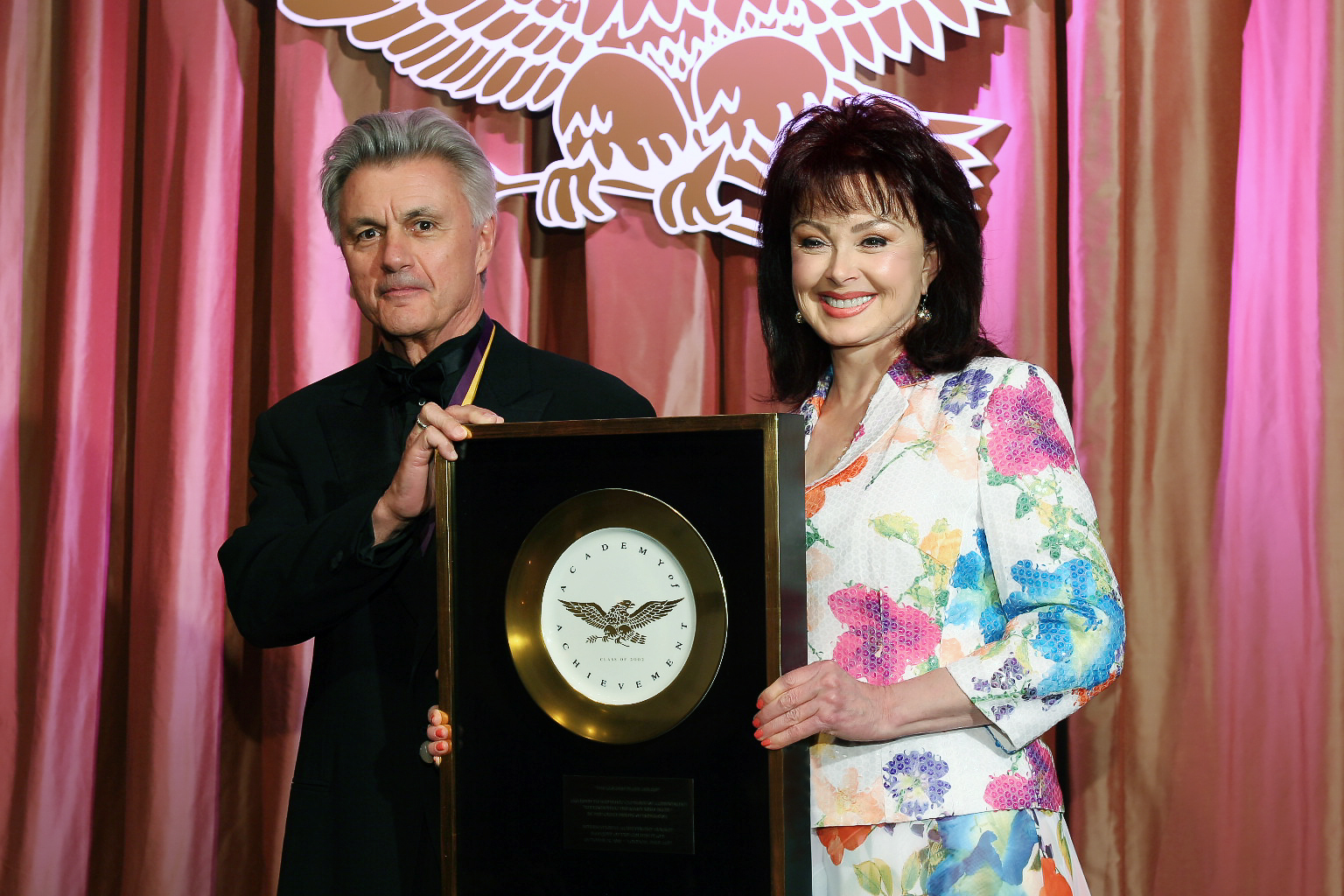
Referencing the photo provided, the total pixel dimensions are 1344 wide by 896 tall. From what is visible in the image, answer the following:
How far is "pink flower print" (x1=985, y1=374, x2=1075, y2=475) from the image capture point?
1.21 m

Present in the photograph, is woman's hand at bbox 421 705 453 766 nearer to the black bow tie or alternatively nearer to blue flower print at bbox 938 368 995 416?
the black bow tie

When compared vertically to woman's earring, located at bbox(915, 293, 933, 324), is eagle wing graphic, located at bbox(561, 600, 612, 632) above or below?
below

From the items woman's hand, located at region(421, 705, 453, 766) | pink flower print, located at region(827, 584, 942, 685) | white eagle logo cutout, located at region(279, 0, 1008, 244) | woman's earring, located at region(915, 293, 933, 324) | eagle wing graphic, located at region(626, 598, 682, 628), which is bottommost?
woman's hand, located at region(421, 705, 453, 766)

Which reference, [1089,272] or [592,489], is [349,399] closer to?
[592,489]

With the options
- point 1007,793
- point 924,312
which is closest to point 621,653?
point 1007,793

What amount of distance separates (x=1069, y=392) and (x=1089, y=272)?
220mm

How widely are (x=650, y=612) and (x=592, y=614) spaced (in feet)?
0.20

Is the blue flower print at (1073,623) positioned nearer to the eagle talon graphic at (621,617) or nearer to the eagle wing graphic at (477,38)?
the eagle talon graphic at (621,617)

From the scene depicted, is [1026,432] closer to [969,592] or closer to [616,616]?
[969,592]

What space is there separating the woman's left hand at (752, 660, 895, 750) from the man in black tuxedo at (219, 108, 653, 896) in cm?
41

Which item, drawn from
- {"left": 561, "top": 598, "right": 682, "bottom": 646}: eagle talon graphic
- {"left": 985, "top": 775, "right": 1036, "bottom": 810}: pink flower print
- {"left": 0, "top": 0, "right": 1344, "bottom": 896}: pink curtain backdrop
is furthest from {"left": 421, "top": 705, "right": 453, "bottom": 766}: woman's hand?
{"left": 0, "top": 0, "right": 1344, "bottom": 896}: pink curtain backdrop

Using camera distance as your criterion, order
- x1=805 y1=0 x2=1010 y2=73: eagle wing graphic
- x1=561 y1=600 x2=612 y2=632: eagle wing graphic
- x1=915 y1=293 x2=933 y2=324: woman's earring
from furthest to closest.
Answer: x1=805 y1=0 x2=1010 y2=73: eagle wing graphic, x1=915 y1=293 x2=933 y2=324: woman's earring, x1=561 y1=600 x2=612 y2=632: eagle wing graphic

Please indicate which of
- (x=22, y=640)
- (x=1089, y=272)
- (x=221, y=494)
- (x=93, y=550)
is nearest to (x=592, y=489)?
(x=1089, y=272)

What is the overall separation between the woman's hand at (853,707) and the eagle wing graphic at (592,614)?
0.18m
